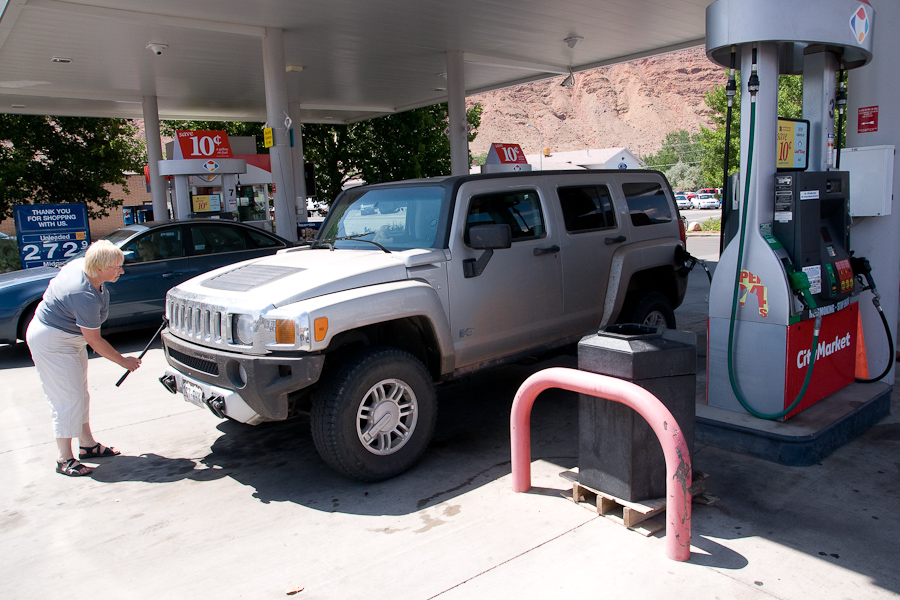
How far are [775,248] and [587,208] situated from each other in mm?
1826

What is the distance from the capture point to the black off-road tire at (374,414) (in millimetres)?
4133

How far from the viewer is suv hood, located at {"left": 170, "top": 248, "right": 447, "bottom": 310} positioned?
4.20 meters

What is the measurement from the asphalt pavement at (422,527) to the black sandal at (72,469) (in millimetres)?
64

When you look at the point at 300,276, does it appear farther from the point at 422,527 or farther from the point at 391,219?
the point at 422,527

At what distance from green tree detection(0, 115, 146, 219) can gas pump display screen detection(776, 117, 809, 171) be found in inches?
850

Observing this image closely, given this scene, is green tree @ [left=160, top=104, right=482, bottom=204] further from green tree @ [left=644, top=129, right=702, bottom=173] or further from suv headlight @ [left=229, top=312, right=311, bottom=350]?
green tree @ [left=644, top=129, right=702, bottom=173]

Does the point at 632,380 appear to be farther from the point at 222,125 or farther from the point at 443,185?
the point at 222,125

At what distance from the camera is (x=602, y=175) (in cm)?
627

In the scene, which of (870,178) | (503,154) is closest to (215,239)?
(870,178)

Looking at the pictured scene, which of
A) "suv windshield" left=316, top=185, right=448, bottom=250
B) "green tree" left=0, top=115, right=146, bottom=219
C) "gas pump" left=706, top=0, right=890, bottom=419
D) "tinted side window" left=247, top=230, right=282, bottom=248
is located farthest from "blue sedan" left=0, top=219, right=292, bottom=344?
"green tree" left=0, top=115, right=146, bottom=219

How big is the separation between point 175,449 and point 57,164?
1998 centimetres

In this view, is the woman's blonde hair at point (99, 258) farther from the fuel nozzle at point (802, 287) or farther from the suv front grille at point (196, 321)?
the fuel nozzle at point (802, 287)

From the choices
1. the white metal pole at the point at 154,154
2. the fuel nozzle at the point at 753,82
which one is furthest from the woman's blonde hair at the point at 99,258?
the white metal pole at the point at 154,154

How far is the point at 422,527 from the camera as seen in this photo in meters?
3.83
